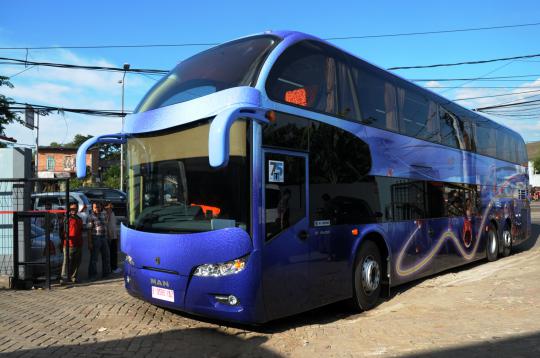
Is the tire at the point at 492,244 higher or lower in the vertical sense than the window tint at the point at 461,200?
lower

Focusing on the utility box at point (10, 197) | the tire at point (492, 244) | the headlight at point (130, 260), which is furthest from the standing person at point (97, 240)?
the tire at point (492, 244)

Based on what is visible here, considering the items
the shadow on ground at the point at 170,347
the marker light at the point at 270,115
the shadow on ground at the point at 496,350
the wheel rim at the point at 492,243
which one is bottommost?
the shadow on ground at the point at 170,347

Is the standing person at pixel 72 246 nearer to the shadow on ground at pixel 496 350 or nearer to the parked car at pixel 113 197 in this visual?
the shadow on ground at pixel 496 350

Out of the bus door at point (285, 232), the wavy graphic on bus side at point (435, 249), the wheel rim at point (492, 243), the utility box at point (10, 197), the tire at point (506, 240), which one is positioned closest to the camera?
the bus door at point (285, 232)

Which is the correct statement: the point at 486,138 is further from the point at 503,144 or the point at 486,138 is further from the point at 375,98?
the point at 375,98

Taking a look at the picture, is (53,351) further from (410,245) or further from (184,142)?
(410,245)

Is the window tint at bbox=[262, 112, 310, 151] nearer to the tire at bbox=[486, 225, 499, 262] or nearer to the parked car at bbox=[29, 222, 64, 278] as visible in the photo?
the parked car at bbox=[29, 222, 64, 278]

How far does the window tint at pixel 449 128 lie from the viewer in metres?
10.4

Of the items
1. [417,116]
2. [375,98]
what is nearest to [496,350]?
[375,98]

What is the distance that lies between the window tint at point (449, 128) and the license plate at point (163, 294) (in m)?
7.02

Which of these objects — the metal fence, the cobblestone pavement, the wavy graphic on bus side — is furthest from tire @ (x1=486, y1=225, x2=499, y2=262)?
the metal fence

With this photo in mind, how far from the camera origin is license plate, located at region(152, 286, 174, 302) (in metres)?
5.75

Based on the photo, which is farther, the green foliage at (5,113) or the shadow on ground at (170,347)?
the green foliage at (5,113)

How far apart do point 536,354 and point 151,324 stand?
4468mm
